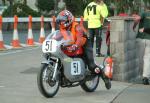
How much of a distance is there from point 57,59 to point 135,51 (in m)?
5.20

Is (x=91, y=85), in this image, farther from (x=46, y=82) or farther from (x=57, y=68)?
(x=46, y=82)

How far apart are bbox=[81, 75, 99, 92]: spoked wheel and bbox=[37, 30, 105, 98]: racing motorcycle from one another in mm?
280

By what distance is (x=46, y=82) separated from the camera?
9.55 metres

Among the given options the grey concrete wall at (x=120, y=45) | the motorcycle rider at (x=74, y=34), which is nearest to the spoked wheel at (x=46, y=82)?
the motorcycle rider at (x=74, y=34)

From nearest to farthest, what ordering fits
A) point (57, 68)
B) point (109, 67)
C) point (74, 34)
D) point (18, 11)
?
point (57, 68)
point (74, 34)
point (109, 67)
point (18, 11)

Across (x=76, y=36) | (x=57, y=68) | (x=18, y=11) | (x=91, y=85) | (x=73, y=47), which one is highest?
(x=76, y=36)

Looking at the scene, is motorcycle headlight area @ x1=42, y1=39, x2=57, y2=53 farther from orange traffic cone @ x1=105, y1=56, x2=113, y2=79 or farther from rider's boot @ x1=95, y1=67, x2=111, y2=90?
orange traffic cone @ x1=105, y1=56, x2=113, y2=79

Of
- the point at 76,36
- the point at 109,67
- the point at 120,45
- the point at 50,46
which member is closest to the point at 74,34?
the point at 76,36

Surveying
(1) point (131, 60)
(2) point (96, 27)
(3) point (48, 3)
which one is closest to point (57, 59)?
(1) point (131, 60)

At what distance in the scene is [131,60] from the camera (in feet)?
46.2

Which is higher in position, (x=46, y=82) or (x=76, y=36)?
(x=76, y=36)

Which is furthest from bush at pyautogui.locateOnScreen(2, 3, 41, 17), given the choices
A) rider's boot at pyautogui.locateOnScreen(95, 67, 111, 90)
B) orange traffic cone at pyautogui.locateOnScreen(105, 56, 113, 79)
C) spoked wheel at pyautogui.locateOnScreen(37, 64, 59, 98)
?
spoked wheel at pyautogui.locateOnScreen(37, 64, 59, 98)

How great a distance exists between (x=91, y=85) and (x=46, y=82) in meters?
1.35

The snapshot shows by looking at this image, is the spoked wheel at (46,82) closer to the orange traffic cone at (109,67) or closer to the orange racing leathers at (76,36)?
the orange racing leathers at (76,36)
